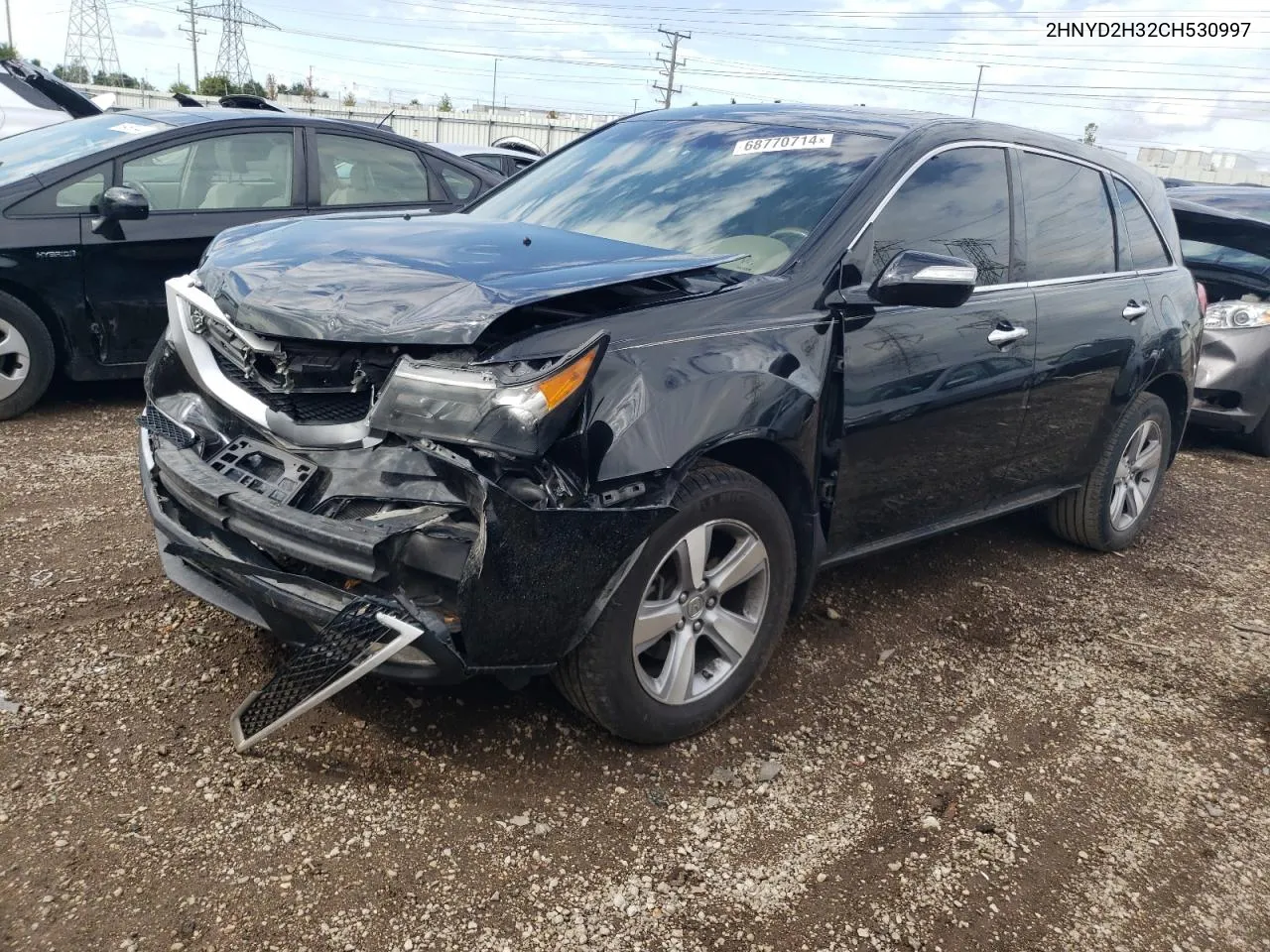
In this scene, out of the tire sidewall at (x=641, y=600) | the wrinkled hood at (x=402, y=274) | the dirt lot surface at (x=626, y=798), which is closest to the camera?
the dirt lot surface at (x=626, y=798)

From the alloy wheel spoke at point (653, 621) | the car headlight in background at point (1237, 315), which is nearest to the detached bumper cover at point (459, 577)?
the alloy wheel spoke at point (653, 621)

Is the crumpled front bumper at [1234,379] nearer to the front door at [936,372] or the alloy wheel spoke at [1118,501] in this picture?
the alloy wheel spoke at [1118,501]

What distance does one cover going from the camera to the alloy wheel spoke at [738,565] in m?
2.83

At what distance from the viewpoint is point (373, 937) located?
2131 millimetres

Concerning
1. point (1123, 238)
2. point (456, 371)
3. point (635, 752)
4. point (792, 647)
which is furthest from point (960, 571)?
point (456, 371)

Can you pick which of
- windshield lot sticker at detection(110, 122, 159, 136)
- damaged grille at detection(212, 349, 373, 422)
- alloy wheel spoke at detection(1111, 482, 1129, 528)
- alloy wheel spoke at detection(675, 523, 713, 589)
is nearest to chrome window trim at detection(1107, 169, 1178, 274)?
alloy wheel spoke at detection(1111, 482, 1129, 528)

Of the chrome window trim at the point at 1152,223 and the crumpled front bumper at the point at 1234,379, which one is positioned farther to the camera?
the crumpled front bumper at the point at 1234,379

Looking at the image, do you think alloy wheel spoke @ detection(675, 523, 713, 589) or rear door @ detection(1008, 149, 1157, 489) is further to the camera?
rear door @ detection(1008, 149, 1157, 489)

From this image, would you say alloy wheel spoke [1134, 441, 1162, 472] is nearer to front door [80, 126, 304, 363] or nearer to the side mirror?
the side mirror

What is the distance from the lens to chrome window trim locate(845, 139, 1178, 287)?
3.25 metres

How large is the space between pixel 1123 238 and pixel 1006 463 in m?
1.34

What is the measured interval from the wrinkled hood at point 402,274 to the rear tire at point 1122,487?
248 cm

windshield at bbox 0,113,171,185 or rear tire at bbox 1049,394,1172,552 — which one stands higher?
windshield at bbox 0,113,171,185

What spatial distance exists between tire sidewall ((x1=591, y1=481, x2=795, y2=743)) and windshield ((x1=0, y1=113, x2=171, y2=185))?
4.45 m
